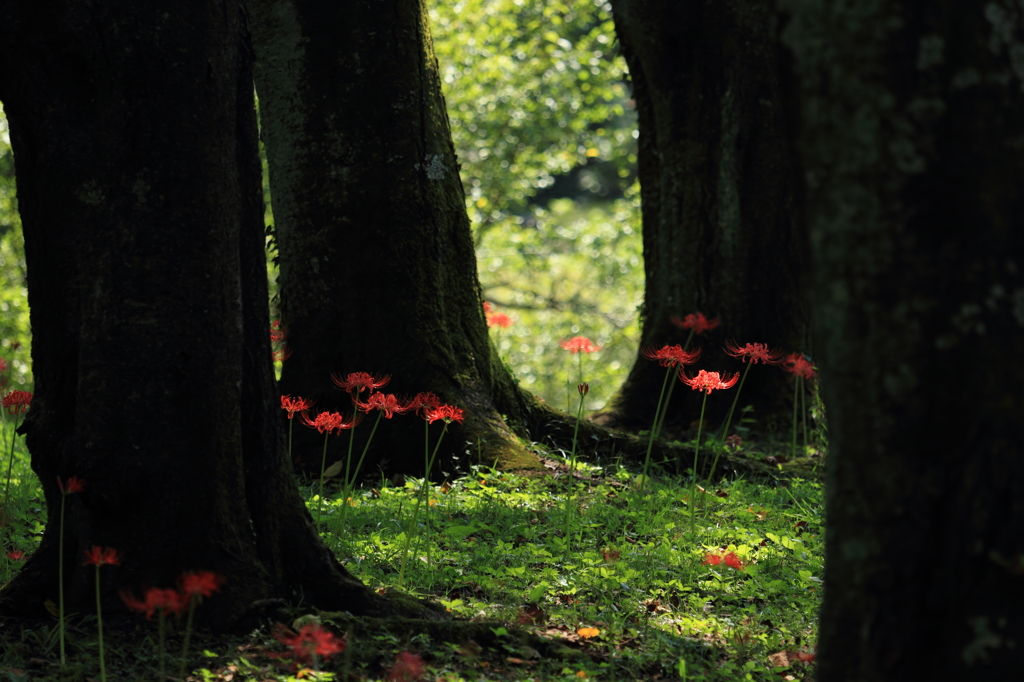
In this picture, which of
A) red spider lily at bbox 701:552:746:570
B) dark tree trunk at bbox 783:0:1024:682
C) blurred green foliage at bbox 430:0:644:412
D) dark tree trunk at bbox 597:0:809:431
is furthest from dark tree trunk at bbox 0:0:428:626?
blurred green foliage at bbox 430:0:644:412

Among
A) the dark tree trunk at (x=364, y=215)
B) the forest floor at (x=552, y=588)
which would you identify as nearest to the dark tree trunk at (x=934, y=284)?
the forest floor at (x=552, y=588)

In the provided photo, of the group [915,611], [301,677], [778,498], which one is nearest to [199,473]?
[301,677]

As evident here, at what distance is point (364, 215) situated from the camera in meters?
5.27

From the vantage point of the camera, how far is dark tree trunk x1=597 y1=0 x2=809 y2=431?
702 cm

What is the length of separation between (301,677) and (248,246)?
1.39 m

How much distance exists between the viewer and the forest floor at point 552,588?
2.79 meters

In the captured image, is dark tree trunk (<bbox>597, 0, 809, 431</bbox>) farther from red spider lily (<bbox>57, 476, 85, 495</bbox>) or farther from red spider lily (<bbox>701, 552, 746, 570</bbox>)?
red spider lily (<bbox>57, 476, 85, 495</bbox>)

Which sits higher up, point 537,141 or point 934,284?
point 537,141

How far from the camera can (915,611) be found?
1834 mm

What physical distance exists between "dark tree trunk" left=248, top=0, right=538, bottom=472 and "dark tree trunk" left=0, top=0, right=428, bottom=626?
220 cm

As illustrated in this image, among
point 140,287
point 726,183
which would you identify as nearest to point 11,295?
point 726,183

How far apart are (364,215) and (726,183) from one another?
10.3ft

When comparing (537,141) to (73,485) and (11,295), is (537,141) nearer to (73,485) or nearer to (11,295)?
(11,295)

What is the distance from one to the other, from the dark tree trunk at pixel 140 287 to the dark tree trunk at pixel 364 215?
7.23 feet
